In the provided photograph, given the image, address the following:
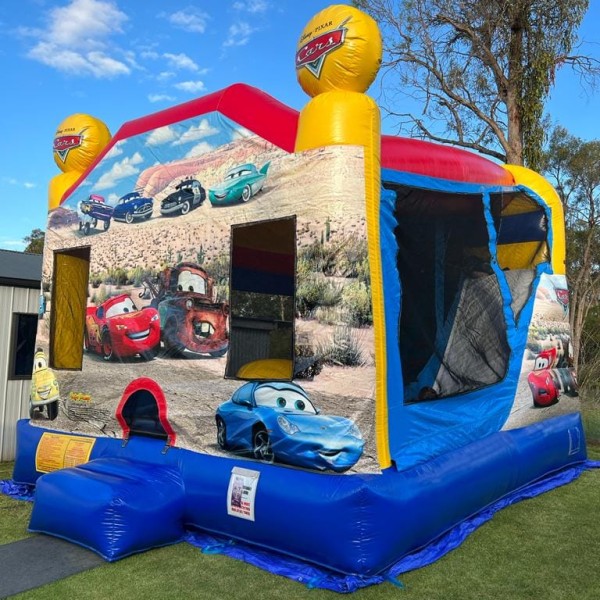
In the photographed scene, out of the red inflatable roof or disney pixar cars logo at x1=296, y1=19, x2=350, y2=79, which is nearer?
disney pixar cars logo at x1=296, y1=19, x2=350, y2=79

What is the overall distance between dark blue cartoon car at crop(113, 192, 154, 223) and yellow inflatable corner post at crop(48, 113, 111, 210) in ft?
3.19

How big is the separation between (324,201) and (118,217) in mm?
2106

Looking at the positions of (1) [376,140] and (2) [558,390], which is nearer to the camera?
(1) [376,140]

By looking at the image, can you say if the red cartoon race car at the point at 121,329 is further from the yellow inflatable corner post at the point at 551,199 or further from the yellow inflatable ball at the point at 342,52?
the yellow inflatable corner post at the point at 551,199

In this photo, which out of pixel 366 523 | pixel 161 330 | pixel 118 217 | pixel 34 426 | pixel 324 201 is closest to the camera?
pixel 366 523

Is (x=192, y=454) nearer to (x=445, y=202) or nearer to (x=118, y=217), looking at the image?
(x=118, y=217)

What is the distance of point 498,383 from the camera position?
5281mm

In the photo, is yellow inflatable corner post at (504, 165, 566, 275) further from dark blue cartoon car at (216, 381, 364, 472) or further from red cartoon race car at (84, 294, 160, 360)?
red cartoon race car at (84, 294, 160, 360)

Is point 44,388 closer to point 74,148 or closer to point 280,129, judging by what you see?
point 74,148

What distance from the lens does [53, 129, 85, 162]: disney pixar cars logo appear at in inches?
230

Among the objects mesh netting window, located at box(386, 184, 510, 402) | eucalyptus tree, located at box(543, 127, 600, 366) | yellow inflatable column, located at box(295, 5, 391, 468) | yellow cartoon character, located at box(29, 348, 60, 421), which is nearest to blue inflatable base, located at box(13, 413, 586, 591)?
yellow inflatable column, located at box(295, 5, 391, 468)

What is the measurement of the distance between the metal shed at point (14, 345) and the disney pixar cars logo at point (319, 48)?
4.47m

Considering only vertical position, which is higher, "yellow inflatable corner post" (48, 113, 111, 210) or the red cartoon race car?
"yellow inflatable corner post" (48, 113, 111, 210)

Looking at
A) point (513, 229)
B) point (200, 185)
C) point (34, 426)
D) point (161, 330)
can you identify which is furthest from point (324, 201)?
point (34, 426)
